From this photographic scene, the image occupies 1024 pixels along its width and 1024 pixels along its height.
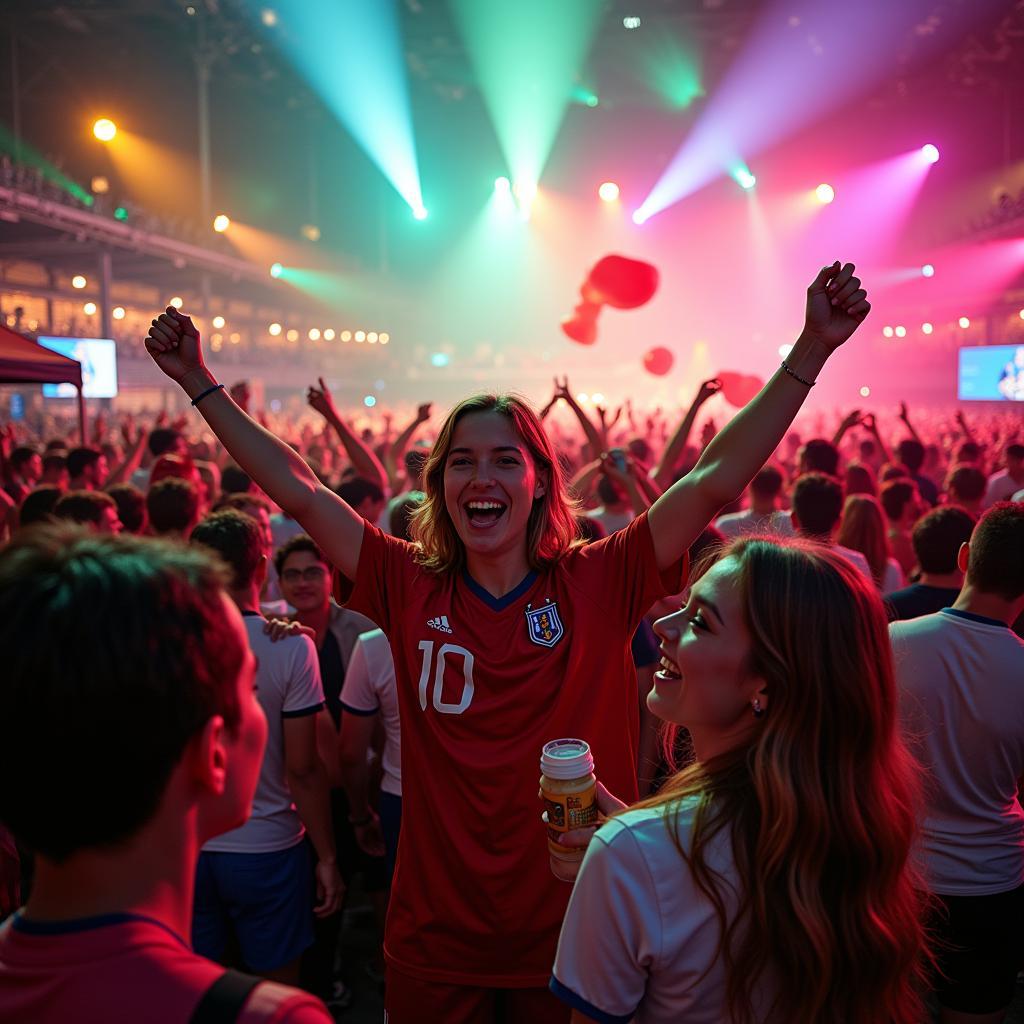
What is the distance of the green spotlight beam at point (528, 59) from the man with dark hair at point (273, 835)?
20015 mm

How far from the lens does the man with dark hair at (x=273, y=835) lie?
8.87ft

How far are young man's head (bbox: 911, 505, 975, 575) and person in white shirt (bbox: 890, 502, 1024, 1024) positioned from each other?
850mm

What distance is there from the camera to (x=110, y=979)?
0.86 metres

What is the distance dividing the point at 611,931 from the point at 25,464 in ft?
25.6

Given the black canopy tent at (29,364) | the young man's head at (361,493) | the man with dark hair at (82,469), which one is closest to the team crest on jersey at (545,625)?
the young man's head at (361,493)

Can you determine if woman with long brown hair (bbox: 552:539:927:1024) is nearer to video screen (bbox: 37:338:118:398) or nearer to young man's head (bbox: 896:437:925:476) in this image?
young man's head (bbox: 896:437:925:476)

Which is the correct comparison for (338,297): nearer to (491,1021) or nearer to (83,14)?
(83,14)

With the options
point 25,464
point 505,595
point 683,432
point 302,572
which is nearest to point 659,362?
point 25,464

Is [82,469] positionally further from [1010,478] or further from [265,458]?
[1010,478]

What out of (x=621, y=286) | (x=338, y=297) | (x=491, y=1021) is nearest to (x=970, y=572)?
(x=491, y=1021)

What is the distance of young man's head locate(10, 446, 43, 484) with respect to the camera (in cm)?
753

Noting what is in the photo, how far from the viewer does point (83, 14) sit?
23.8m

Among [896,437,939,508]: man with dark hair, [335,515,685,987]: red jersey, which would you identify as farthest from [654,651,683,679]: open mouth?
[896,437,939,508]: man with dark hair

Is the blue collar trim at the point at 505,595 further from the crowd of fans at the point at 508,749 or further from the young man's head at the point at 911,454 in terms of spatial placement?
the young man's head at the point at 911,454
